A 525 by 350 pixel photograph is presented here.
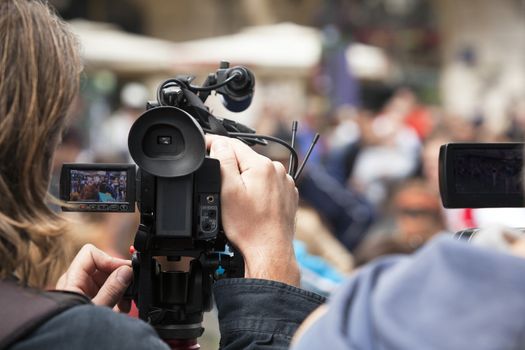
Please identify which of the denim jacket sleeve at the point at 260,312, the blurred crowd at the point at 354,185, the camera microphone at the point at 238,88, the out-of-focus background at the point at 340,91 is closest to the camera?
the denim jacket sleeve at the point at 260,312

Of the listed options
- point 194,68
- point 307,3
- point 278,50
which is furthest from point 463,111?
point 194,68

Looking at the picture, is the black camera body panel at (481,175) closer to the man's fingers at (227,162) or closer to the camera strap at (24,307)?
the man's fingers at (227,162)

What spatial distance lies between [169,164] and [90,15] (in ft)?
63.6

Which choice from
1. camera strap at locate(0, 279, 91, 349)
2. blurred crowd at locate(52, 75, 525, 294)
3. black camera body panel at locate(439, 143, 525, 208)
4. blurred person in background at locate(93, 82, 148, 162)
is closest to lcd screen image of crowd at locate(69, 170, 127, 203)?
blurred crowd at locate(52, 75, 525, 294)

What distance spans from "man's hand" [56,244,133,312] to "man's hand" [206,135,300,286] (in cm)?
25

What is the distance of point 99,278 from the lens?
6.50ft

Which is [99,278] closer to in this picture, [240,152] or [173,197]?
[173,197]

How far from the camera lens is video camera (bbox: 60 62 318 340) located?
5.83 feet

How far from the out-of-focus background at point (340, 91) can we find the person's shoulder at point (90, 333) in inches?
25.1

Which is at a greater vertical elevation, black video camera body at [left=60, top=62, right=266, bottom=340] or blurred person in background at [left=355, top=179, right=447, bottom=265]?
black video camera body at [left=60, top=62, right=266, bottom=340]

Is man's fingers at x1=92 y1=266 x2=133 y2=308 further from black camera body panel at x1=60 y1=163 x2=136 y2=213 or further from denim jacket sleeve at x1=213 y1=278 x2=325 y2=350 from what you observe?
denim jacket sleeve at x1=213 y1=278 x2=325 y2=350

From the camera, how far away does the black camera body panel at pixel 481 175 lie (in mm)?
1875

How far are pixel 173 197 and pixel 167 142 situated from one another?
11cm

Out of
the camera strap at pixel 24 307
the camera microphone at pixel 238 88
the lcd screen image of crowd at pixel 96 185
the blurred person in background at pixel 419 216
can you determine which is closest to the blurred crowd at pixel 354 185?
the blurred person in background at pixel 419 216
